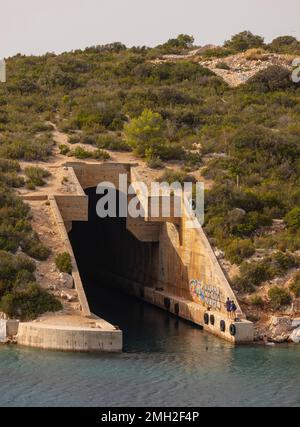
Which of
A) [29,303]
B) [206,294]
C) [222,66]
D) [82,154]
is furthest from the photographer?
[222,66]

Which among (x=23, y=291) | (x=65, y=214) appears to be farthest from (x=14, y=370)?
(x=65, y=214)

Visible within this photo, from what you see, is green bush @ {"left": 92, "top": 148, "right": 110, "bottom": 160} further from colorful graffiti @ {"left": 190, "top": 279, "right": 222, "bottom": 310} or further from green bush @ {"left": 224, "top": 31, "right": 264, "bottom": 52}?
green bush @ {"left": 224, "top": 31, "right": 264, "bottom": 52}

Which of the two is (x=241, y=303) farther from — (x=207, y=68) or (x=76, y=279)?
(x=207, y=68)

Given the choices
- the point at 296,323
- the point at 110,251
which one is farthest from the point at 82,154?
the point at 296,323

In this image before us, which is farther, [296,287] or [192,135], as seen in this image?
[192,135]

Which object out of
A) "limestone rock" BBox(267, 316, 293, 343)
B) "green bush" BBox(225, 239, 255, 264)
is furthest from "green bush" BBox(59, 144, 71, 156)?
"limestone rock" BBox(267, 316, 293, 343)

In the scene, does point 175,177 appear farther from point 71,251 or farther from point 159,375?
point 159,375

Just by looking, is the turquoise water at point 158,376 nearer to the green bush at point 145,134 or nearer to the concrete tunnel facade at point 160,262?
the concrete tunnel facade at point 160,262
